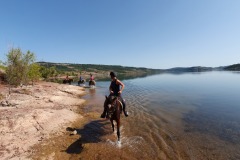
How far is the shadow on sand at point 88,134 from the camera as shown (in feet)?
30.7

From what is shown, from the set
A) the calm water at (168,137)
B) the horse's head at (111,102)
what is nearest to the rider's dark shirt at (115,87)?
the horse's head at (111,102)

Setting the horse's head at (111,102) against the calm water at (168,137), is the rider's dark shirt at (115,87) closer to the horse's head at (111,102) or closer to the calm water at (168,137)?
the horse's head at (111,102)

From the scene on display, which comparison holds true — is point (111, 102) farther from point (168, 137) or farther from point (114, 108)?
point (168, 137)

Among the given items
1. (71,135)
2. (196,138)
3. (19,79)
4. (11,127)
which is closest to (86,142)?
(71,135)

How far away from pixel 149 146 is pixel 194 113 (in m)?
9.67


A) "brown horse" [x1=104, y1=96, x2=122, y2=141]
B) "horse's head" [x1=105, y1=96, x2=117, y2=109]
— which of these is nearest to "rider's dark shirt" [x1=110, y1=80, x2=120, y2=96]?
"horse's head" [x1=105, y1=96, x2=117, y2=109]

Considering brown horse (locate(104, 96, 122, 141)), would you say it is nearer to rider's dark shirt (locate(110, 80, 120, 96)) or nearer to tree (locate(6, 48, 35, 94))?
rider's dark shirt (locate(110, 80, 120, 96))

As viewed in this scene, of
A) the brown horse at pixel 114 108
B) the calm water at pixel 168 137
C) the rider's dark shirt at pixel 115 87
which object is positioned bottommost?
the calm water at pixel 168 137

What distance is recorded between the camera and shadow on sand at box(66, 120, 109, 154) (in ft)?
30.7

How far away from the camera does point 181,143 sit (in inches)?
397

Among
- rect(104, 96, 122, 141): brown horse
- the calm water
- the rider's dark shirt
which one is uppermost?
the rider's dark shirt

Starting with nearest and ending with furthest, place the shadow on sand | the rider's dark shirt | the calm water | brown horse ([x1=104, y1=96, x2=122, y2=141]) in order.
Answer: the calm water, the shadow on sand, brown horse ([x1=104, y1=96, x2=122, y2=141]), the rider's dark shirt

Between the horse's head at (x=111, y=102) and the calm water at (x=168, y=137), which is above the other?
the horse's head at (x=111, y=102)

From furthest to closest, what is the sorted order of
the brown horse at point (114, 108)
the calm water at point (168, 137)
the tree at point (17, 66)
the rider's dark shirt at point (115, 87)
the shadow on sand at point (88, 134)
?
the tree at point (17, 66)
the rider's dark shirt at point (115, 87)
the brown horse at point (114, 108)
the shadow on sand at point (88, 134)
the calm water at point (168, 137)
